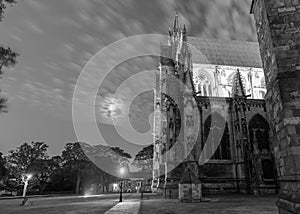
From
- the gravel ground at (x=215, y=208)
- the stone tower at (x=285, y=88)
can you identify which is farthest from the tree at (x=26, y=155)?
the stone tower at (x=285, y=88)

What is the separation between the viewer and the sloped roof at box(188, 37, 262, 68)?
42594 millimetres

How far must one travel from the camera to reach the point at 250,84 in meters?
41.2

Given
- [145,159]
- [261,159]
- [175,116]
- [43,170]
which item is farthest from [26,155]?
[261,159]

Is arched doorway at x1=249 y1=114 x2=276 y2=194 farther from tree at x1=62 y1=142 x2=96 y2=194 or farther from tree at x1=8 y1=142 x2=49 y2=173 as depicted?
tree at x1=8 y1=142 x2=49 y2=173

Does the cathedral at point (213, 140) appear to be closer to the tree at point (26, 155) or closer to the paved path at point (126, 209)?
the paved path at point (126, 209)

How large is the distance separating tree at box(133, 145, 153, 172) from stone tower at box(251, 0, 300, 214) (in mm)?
48198

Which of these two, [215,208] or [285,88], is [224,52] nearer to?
[215,208]

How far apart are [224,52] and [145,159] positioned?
33475 millimetres

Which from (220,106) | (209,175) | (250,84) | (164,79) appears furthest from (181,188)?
(250,84)

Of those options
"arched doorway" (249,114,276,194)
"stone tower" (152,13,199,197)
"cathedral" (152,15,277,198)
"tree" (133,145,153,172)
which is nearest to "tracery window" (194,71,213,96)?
"stone tower" (152,13,199,197)

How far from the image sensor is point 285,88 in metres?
5.61

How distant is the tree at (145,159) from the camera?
52.8 m

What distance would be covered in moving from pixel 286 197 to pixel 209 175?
1804cm

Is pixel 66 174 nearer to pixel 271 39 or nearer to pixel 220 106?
pixel 220 106
